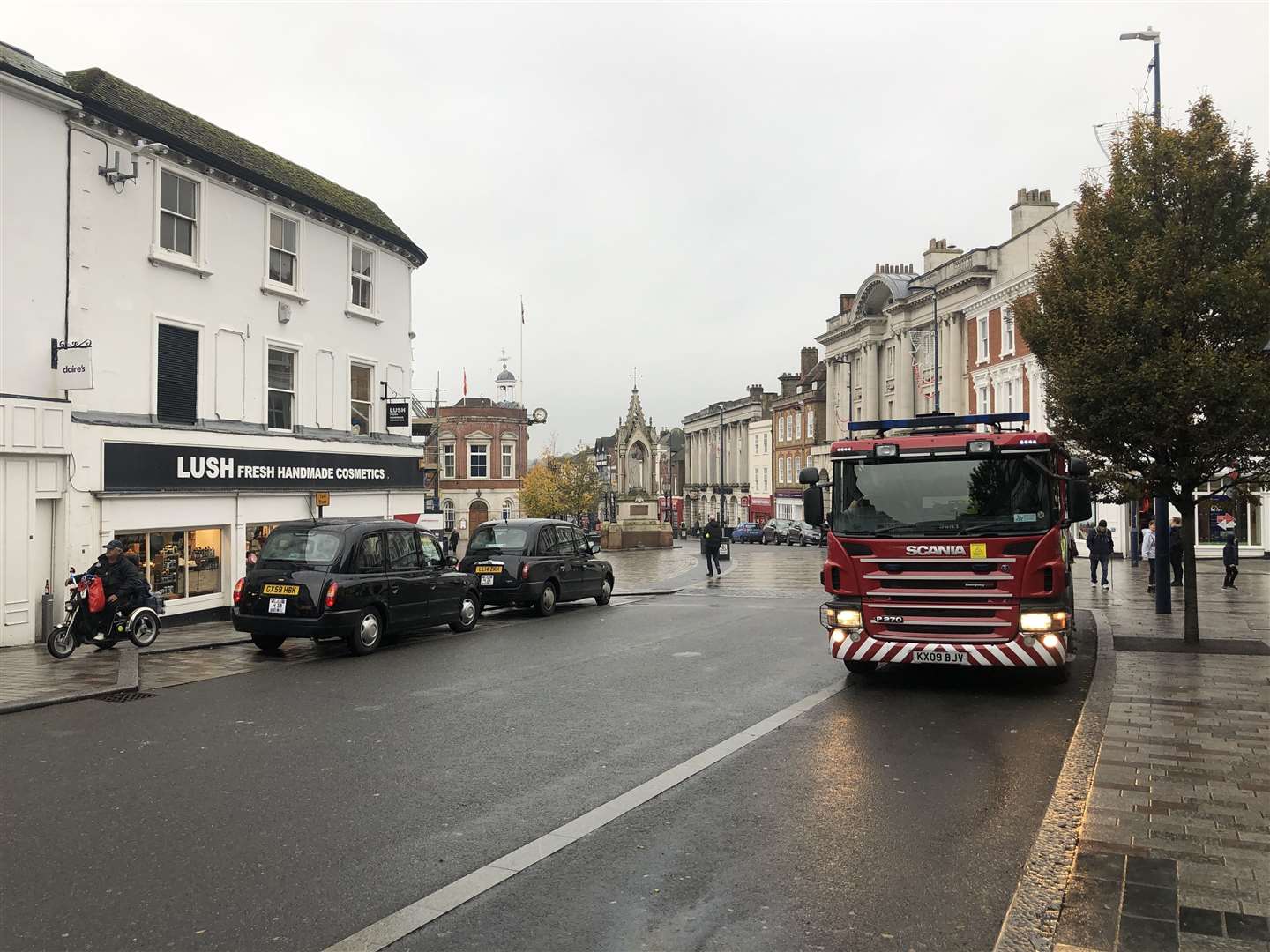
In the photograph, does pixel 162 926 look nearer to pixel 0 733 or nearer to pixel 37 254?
pixel 0 733

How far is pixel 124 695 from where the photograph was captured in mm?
10180

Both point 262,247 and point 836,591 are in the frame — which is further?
point 262,247

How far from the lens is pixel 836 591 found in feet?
33.3

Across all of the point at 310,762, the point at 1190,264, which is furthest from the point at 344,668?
the point at 1190,264

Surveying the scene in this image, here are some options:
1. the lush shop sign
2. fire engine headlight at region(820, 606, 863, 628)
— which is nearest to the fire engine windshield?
fire engine headlight at region(820, 606, 863, 628)

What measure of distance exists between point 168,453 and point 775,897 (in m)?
14.9

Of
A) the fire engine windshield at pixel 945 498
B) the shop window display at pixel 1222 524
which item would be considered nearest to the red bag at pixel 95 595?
the fire engine windshield at pixel 945 498

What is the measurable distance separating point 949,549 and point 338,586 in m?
7.96

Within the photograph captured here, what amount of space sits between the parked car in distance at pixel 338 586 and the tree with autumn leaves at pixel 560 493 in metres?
49.3

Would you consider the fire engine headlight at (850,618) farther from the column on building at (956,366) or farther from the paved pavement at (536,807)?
the column on building at (956,366)

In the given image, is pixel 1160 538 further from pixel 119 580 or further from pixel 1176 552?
pixel 119 580

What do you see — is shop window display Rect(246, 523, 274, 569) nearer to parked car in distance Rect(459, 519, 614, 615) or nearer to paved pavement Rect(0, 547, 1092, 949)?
parked car in distance Rect(459, 519, 614, 615)

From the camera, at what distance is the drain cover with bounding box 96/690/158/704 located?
998 cm

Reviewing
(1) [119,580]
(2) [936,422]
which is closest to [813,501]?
(2) [936,422]
